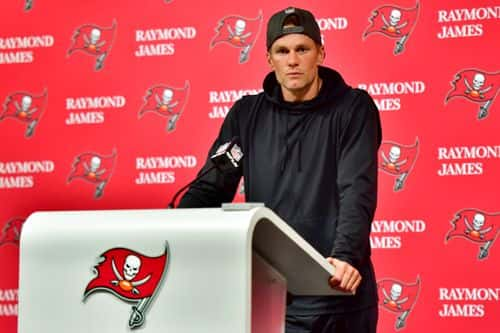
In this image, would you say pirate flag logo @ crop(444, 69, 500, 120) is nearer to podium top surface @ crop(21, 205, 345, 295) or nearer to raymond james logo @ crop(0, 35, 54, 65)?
raymond james logo @ crop(0, 35, 54, 65)

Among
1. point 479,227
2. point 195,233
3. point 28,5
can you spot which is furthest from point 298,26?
point 28,5

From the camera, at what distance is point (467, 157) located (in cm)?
391

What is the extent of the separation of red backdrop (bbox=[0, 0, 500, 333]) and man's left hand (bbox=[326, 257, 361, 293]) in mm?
2336

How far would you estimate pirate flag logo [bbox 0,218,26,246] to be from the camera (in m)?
4.56

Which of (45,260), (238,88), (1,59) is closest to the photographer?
(45,260)

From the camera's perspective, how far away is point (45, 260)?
1540 mm

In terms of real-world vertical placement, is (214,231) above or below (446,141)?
below

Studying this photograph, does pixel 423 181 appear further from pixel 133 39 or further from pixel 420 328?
pixel 133 39

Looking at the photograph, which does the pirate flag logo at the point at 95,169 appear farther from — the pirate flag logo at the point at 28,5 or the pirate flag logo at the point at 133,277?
the pirate flag logo at the point at 133,277

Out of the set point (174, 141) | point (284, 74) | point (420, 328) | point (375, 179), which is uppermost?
point (174, 141)

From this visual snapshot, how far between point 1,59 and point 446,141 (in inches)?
95.3

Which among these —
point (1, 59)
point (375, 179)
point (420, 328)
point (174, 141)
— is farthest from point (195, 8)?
point (375, 179)

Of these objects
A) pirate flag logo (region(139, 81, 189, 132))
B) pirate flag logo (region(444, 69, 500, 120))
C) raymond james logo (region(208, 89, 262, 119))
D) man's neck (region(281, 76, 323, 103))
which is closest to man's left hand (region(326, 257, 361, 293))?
man's neck (region(281, 76, 323, 103))

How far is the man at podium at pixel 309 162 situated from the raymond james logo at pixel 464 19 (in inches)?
69.0
